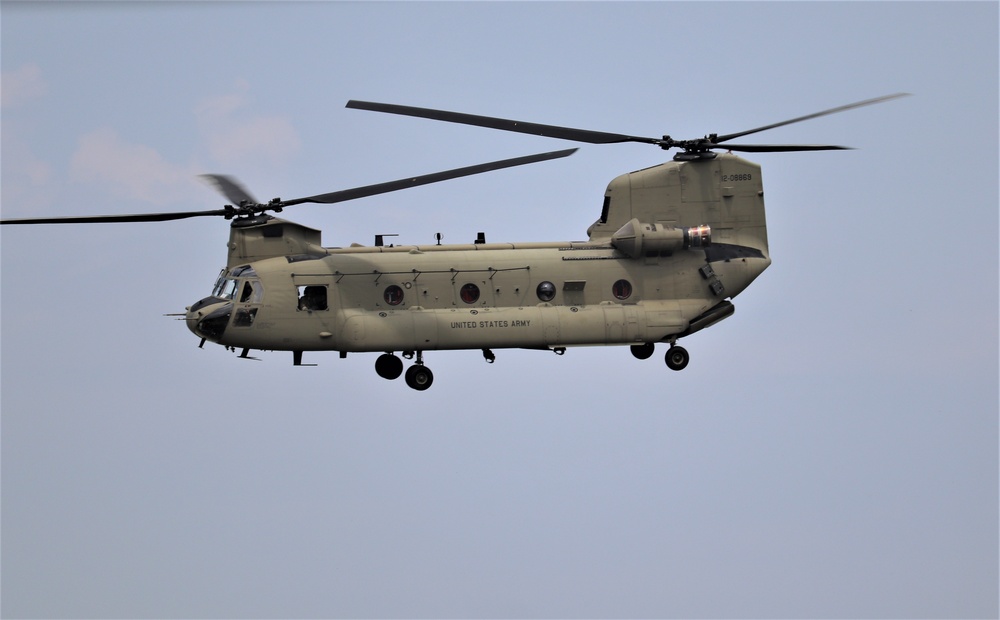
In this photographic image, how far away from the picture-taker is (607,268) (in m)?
32.2

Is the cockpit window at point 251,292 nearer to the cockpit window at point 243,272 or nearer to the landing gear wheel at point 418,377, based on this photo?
the cockpit window at point 243,272

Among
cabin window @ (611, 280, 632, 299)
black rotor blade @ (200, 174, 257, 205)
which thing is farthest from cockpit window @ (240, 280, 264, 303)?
cabin window @ (611, 280, 632, 299)

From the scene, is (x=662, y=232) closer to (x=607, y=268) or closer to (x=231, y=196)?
A: (x=607, y=268)

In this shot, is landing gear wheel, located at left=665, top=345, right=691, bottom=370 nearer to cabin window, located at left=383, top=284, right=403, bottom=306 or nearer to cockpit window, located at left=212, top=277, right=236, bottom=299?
cabin window, located at left=383, top=284, right=403, bottom=306

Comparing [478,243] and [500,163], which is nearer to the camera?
[500,163]

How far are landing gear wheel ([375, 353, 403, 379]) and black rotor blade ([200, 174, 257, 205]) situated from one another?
5.41 metres

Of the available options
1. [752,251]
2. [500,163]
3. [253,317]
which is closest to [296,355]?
[253,317]

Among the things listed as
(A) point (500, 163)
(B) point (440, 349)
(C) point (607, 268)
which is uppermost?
(A) point (500, 163)

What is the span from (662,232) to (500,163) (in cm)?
518

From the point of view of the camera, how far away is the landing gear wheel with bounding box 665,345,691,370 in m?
33.0

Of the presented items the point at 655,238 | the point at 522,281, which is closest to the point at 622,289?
the point at 655,238

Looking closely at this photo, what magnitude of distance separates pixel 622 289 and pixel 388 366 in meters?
6.63

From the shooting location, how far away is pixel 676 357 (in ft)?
108

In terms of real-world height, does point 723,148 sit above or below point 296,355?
above
